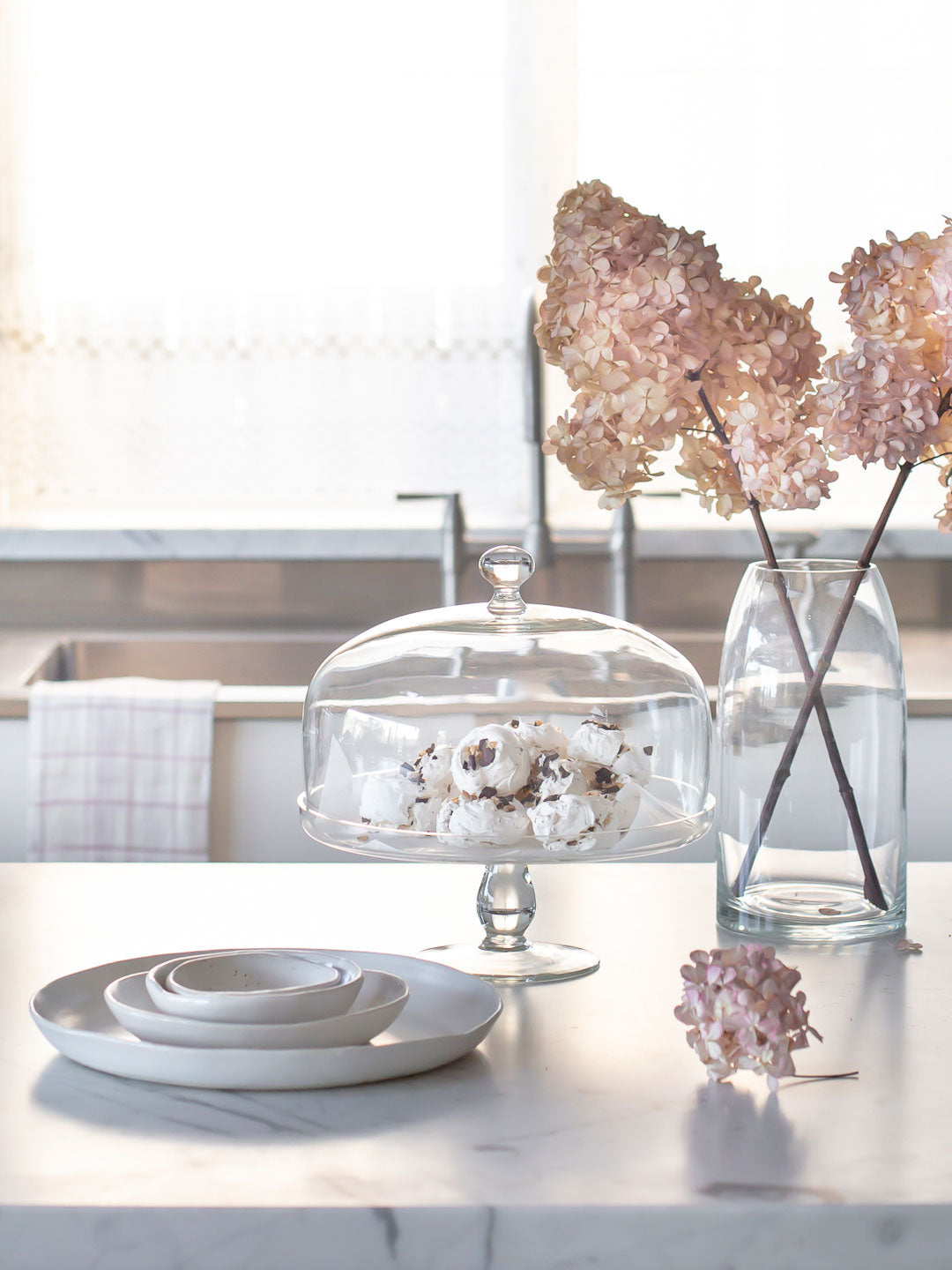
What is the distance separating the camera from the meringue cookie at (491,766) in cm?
91

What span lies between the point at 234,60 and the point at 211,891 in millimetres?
2154

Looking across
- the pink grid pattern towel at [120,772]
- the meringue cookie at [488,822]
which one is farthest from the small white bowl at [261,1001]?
the pink grid pattern towel at [120,772]

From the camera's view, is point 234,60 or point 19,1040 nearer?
point 19,1040

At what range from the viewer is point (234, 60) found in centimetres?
291

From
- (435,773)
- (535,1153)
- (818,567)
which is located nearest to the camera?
(535,1153)

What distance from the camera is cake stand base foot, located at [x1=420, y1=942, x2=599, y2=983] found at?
98 cm

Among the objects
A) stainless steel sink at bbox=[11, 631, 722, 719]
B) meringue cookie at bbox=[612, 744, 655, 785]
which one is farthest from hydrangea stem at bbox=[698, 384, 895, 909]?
stainless steel sink at bbox=[11, 631, 722, 719]

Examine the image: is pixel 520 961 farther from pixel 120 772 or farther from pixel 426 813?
pixel 120 772

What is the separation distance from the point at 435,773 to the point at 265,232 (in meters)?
2.20

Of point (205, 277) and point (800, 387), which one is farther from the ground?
point (205, 277)

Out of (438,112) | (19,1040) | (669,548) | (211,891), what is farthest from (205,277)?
(19,1040)

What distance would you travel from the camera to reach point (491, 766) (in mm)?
909

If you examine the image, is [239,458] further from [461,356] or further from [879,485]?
[879,485]

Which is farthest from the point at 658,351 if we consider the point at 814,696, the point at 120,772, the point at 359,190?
the point at 359,190
